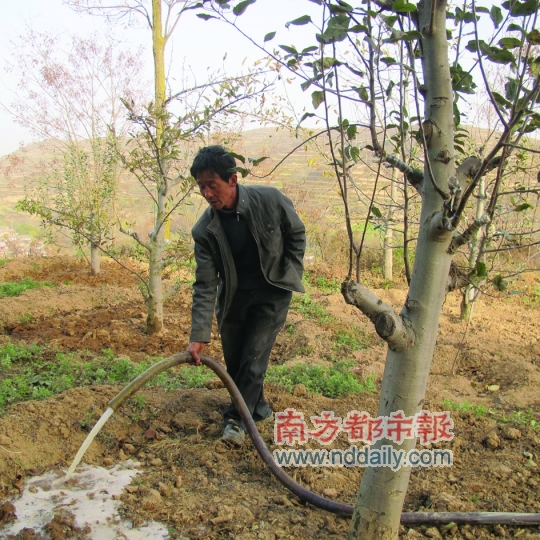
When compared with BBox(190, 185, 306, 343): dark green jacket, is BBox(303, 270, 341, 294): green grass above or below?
above

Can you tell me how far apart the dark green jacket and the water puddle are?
981 millimetres

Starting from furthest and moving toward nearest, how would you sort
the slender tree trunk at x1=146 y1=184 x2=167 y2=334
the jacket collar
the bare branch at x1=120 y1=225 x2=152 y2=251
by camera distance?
the slender tree trunk at x1=146 y1=184 x2=167 y2=334
the bare branch at x1=120 y1=225 x2=152 y2=251
the jacket collar

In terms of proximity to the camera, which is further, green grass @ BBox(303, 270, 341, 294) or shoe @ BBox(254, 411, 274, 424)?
green grass @ BBox(303, 270, 341, 294)

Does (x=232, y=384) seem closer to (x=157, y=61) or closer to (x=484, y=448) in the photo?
(x=484, y=448)

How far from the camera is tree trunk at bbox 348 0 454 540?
171 cm

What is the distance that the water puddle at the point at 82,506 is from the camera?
8.21ft

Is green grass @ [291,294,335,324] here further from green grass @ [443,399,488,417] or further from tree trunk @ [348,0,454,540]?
tree trunk @ [348,0,454,540]

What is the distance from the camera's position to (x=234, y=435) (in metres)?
3.36

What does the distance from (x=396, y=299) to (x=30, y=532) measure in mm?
7409

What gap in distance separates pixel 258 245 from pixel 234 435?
4.04 ft

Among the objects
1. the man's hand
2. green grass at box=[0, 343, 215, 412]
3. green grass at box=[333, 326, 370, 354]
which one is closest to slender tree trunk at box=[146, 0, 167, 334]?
green grass at box=[0, 343, 215, 412]

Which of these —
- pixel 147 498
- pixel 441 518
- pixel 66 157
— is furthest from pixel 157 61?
pixel 441 518

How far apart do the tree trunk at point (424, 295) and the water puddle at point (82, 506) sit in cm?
109

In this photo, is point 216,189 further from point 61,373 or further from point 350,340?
point 350,340
